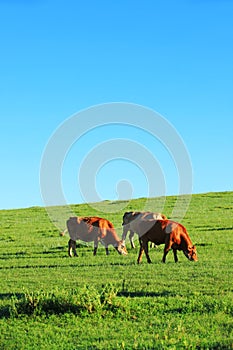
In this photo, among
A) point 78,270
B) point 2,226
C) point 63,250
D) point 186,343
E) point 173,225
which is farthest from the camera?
point 2,226

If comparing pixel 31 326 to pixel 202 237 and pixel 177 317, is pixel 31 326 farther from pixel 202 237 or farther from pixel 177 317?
pixel 202 237

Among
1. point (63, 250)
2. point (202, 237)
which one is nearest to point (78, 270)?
point (63, 250)

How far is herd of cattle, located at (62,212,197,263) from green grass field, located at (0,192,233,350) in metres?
0.56

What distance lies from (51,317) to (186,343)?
11.7 ft

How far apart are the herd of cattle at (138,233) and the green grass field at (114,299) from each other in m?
0.56

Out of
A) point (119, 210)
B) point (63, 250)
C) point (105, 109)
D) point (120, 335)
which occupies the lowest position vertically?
point (120, 335)

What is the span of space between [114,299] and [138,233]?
9821mm

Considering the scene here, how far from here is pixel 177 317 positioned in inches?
488

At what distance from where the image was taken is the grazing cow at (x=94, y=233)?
82.1 ft

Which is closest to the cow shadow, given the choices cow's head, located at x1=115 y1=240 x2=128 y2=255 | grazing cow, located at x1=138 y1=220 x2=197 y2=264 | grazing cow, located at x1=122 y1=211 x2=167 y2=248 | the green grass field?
the green grass field

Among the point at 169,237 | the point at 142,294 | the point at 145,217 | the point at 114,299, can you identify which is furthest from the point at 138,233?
the point at 114,299

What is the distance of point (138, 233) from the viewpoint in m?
23.0

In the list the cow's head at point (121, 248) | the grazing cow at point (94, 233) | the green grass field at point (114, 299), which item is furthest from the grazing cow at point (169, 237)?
the grazing cow at point (94, 233)

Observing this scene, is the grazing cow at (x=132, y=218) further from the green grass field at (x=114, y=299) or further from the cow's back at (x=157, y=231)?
the cow's back at (x=157, y=231)
